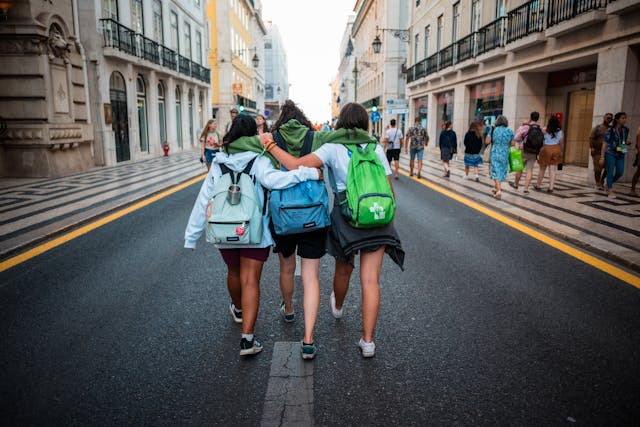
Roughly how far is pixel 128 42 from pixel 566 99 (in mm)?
18617

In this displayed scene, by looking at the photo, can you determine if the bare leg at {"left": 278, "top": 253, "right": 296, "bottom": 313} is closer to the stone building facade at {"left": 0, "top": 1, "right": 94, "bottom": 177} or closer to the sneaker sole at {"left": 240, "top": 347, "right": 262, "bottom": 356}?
the sneaker sole at {"left": 240, "top": 347, "right": 262, "bottom": 356}

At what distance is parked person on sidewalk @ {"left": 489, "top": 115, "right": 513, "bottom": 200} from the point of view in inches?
432

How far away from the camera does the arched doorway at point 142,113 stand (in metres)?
25.5

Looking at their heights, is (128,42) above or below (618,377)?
above

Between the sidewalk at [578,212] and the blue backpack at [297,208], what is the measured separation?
409 cm

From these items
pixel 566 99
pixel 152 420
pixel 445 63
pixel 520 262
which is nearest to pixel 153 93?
pixel 445 63

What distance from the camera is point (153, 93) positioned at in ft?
87.7

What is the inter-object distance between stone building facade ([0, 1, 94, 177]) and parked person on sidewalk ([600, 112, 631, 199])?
1506cm

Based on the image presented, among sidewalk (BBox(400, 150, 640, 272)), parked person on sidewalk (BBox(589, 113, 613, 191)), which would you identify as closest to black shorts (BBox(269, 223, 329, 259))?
sidewalk (BBox(400, 150, 640, 272))

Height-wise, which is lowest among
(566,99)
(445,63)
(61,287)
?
(61,287)

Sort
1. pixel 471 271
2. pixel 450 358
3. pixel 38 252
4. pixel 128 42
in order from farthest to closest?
pixel 128 42, pixel 38 252, pixel 471 271, pixel 450 358

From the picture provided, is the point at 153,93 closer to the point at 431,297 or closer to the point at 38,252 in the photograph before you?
the point at 38,252

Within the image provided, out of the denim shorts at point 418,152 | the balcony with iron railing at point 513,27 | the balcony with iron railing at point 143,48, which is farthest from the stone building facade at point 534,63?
the balcony with iron railing at point 143,48

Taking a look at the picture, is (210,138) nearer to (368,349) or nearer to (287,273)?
(287,273)
